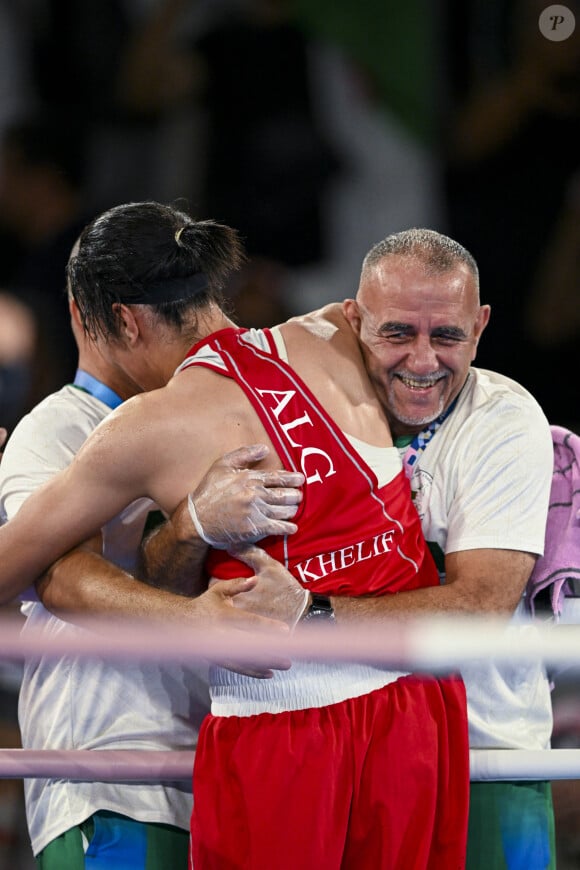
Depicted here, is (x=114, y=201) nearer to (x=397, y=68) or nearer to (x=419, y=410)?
(x=397, y=68)

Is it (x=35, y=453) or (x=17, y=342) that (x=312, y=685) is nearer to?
(x=35, y=453)

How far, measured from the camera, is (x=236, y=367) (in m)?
1.73

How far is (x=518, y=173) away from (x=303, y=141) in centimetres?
67

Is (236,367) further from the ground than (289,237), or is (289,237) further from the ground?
(236,367)

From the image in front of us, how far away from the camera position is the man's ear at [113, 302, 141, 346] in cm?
198

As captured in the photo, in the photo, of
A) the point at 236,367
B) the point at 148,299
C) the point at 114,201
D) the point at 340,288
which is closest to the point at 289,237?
the point at 340,288

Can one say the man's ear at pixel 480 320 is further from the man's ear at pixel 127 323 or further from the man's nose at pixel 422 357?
the man's ear at pixel 127 323

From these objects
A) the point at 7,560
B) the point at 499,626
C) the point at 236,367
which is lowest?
the point at 499,626

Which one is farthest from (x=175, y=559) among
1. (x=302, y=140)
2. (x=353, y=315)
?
(x=302, y=140)

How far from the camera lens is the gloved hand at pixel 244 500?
1621 mm

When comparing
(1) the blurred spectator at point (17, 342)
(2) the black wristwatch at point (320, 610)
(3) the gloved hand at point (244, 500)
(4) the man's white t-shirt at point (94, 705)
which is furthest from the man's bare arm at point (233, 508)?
(1) the blurred spectator at point (17, 342)

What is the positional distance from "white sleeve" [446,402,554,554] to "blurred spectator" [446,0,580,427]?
146 centimetres

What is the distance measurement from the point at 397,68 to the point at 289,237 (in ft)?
2.43

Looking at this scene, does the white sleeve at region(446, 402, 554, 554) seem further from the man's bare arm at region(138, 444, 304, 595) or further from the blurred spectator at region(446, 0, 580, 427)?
the blurred spectator at region(446, 0, 580, 427)
